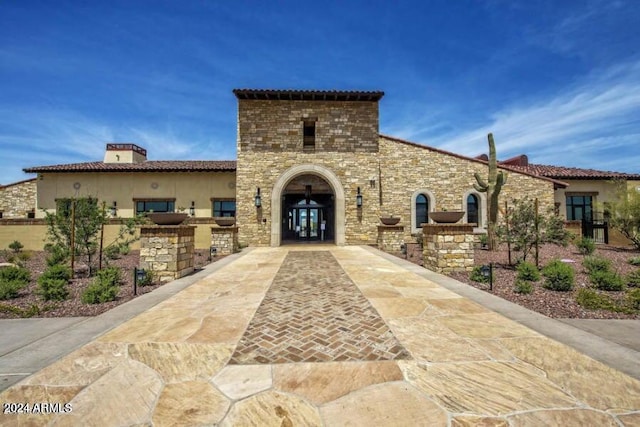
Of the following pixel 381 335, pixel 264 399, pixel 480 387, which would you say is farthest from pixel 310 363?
pixel 480 387

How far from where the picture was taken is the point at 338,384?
7.96 ft

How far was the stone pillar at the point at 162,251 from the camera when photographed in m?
6.80

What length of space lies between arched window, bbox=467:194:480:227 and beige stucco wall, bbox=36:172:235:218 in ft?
46.9

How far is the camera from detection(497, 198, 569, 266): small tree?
7.91 m

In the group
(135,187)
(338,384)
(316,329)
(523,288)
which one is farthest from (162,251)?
(135,187)

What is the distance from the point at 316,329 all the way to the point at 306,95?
13.7 metres

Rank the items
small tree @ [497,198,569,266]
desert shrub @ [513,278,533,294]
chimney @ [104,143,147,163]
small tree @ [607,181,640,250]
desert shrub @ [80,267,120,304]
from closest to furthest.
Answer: desert shrub @ [80,267,120,304]
desert shrub @ [513,278,533,294]
small tree @ [497,198,569,266]
small tree @ [607,181,640,250]
chimney @ [104,143,147,163]

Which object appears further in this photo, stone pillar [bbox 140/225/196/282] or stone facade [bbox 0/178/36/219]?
stone facade [bbox 0/178/36/219]

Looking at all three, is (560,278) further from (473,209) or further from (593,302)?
(473,209)

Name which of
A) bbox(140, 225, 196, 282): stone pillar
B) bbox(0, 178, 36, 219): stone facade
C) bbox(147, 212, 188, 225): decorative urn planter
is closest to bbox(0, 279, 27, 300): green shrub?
bbox(140, 225, 196, 282): stone pillar

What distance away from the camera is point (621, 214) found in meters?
12.6

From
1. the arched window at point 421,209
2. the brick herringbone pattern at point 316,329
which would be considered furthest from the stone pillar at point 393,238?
the brick herringbone pattern at point 316,329

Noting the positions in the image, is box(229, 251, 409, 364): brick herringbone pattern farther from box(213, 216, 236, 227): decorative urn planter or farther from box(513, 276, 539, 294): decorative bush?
box(213, 216, 236, 227): decorative urn planter

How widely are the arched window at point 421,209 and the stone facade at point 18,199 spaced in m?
24.1
